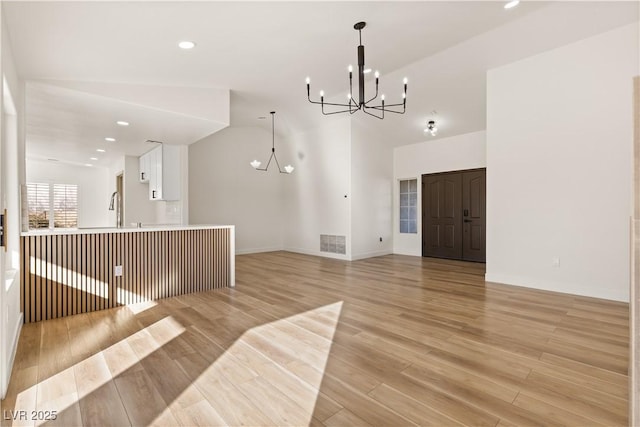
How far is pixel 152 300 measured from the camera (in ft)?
13.7

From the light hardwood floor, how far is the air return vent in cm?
329

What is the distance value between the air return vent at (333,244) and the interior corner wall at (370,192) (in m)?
0.25

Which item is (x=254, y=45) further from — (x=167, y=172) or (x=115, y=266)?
(x=167, y=172)

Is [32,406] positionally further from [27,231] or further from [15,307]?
[27,231]

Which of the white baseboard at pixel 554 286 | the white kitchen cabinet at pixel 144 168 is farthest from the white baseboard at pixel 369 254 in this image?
the white kitchen cabinet at pixel 144 168

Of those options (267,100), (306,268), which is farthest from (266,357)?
(267,100)

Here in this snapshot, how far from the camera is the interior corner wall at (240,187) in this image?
798 cm

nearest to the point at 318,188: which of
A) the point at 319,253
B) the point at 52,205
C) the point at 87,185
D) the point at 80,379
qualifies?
the point at 319,253

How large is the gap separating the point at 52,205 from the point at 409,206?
10.7 meters

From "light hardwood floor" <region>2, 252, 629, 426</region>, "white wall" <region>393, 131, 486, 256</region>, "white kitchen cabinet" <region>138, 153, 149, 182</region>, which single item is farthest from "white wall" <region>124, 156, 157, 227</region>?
"white wall" <region>393, 131, 486, 256</region>

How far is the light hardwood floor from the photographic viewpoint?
73.4 inches

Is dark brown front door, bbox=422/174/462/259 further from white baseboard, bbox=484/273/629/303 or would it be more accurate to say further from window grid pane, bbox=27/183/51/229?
window grid pane, bbox=27/183/51/229

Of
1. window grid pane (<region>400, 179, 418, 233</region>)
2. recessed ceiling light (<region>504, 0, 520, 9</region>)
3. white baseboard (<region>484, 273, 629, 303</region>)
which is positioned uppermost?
recessed ceiling light (<region>504, 0, 520, 9</region>)

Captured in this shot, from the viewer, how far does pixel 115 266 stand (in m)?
3.92
